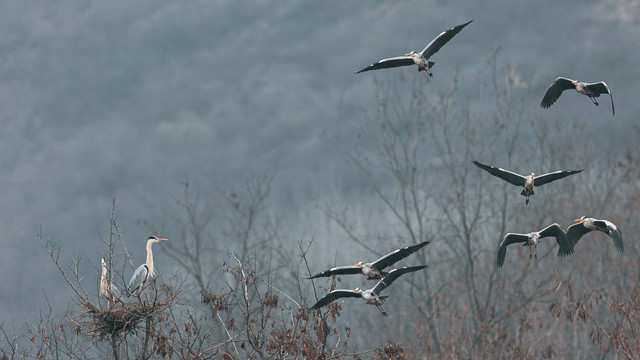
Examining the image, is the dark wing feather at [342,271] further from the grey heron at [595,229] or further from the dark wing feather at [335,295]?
the grey heron at [595,229]

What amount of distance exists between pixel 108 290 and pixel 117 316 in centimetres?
63

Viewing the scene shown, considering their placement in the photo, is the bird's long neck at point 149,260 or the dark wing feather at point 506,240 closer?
the dark wing feather at point 506,240

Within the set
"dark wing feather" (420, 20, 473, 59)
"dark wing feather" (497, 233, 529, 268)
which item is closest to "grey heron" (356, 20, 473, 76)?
"dark wing feather" (420, 20, 473, 59)

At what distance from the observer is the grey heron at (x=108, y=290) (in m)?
9.77

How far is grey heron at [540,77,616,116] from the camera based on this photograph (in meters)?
11.4

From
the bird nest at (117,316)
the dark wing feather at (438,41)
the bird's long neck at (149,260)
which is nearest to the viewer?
the bird nest at (117,316)

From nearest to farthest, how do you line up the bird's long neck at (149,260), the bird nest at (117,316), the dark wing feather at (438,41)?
the bird nest at (117,316) < the dark wing feather at (438,41) < the bird's long neck at (149,260)

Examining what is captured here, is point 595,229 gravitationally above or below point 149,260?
below

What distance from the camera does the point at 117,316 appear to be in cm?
981

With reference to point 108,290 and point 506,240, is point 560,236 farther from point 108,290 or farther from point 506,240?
A: point 108,290

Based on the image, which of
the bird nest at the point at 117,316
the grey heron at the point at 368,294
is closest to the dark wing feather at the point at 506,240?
the grey heron at the point at 368,294

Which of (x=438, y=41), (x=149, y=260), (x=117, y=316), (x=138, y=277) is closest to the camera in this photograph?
(x=117, y=316)

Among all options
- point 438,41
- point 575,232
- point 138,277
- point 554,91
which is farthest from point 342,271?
point 554,91

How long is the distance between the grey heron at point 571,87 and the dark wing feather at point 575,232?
2104mm
